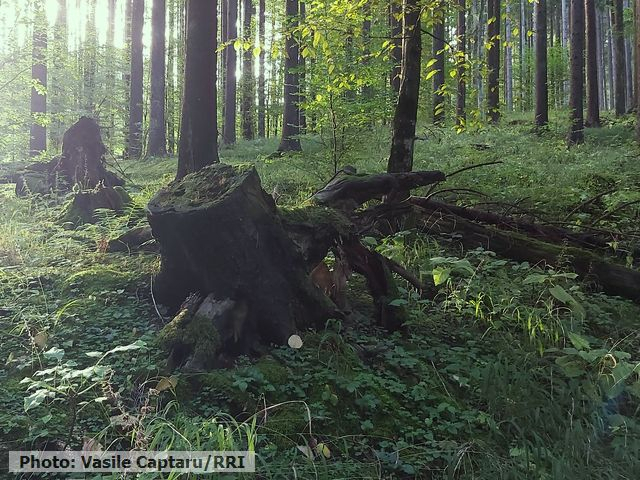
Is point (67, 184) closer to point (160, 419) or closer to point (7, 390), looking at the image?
point (7, 390)

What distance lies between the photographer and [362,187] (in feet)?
16.8

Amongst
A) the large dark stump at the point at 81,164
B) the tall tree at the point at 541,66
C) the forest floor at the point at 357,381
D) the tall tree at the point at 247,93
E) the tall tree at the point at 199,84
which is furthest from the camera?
the tall tree at the point at 247,93

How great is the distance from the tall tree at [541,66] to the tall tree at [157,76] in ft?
41.6

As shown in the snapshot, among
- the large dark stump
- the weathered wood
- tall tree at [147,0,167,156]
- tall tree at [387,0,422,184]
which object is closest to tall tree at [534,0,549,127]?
tall tree at [387,0,422,184]

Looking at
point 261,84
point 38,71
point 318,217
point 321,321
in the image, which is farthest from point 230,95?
point 321,321

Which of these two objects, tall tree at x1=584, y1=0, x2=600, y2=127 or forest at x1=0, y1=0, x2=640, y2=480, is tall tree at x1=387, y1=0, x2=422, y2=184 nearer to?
forest at x1=0, y1=0, x2=640, y2=480

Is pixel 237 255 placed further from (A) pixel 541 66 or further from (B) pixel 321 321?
(A) pixel 541 66

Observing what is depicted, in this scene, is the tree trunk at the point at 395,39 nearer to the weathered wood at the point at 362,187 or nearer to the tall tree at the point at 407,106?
the tall tree at the point at 407,106

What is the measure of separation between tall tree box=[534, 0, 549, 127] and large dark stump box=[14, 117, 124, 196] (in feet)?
44.0

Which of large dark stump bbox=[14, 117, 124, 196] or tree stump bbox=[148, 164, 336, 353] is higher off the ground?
large dark stump bbox=[14, 117, 124, 196]

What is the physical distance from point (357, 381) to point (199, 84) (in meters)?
4.87

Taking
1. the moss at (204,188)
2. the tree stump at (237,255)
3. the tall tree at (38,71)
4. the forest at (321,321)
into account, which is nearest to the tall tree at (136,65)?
the tall tree at (38,71)

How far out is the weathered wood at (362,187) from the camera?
492cm

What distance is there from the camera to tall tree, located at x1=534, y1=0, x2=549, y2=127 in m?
15.4
